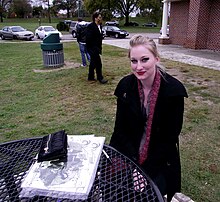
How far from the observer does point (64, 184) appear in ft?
3.68

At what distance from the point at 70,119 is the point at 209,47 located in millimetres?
11457

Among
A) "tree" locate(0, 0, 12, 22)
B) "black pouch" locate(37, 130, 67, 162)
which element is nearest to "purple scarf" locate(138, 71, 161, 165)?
"black pouch" locate(37, 130, 67, 162)

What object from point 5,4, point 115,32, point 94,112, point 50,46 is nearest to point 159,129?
point 94,112

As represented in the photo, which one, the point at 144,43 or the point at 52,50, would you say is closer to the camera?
the point at 144,43

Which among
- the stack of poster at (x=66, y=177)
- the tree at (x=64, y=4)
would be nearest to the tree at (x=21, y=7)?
the tree at (x=64, y=4)

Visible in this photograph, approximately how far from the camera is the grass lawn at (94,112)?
8.94 ft

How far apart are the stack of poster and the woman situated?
0.41m

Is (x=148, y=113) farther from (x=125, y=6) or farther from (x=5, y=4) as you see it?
(x=5, y=4)

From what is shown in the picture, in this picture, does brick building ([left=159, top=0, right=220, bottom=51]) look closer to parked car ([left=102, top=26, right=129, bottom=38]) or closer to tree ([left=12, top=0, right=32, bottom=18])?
parked car ([left=102, top=26, right=129, bottom=38])

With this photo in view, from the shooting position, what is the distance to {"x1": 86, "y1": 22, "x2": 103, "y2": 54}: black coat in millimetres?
5949

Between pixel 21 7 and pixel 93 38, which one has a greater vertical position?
pixel 21 7

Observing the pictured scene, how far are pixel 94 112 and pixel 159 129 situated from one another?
2799 mm

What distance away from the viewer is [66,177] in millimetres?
1164

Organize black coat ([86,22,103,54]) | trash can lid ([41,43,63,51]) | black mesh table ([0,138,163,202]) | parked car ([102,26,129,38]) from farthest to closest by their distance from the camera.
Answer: parked car ([102,26,129,38])
trash can lid ([41,43,63,51])
black coat ([86,22,103,54])
black mesh table ([0,138,163,202])
